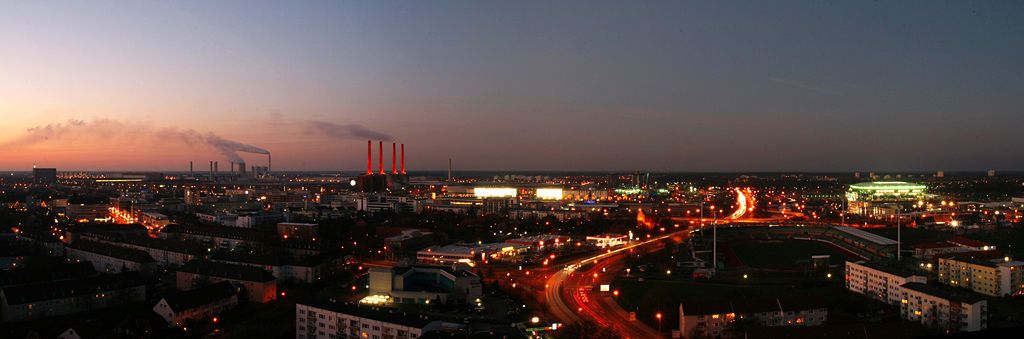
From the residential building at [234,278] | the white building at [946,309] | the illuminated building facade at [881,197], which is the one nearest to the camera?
the white building at [946,309]

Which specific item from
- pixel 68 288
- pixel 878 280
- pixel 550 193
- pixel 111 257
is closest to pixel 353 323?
pixel 68 288

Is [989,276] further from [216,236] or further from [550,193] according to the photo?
[550,193]

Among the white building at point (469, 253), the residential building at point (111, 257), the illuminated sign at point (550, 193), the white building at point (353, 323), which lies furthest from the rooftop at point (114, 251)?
the illuminated sign at point (550, 193)

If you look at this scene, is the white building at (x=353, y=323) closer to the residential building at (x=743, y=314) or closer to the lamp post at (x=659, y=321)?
the lamp post at (x=659, y=321)

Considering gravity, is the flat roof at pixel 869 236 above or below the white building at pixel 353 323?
above

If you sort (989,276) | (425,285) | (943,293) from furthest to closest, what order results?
(425,285), (989,276), (943,293)

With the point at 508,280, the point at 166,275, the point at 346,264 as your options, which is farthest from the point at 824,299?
the point at 166,275

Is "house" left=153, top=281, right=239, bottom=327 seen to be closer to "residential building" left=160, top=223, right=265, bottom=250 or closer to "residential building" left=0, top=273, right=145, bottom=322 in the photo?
"residential building" left=0, top=273, right=145, bottom=322
